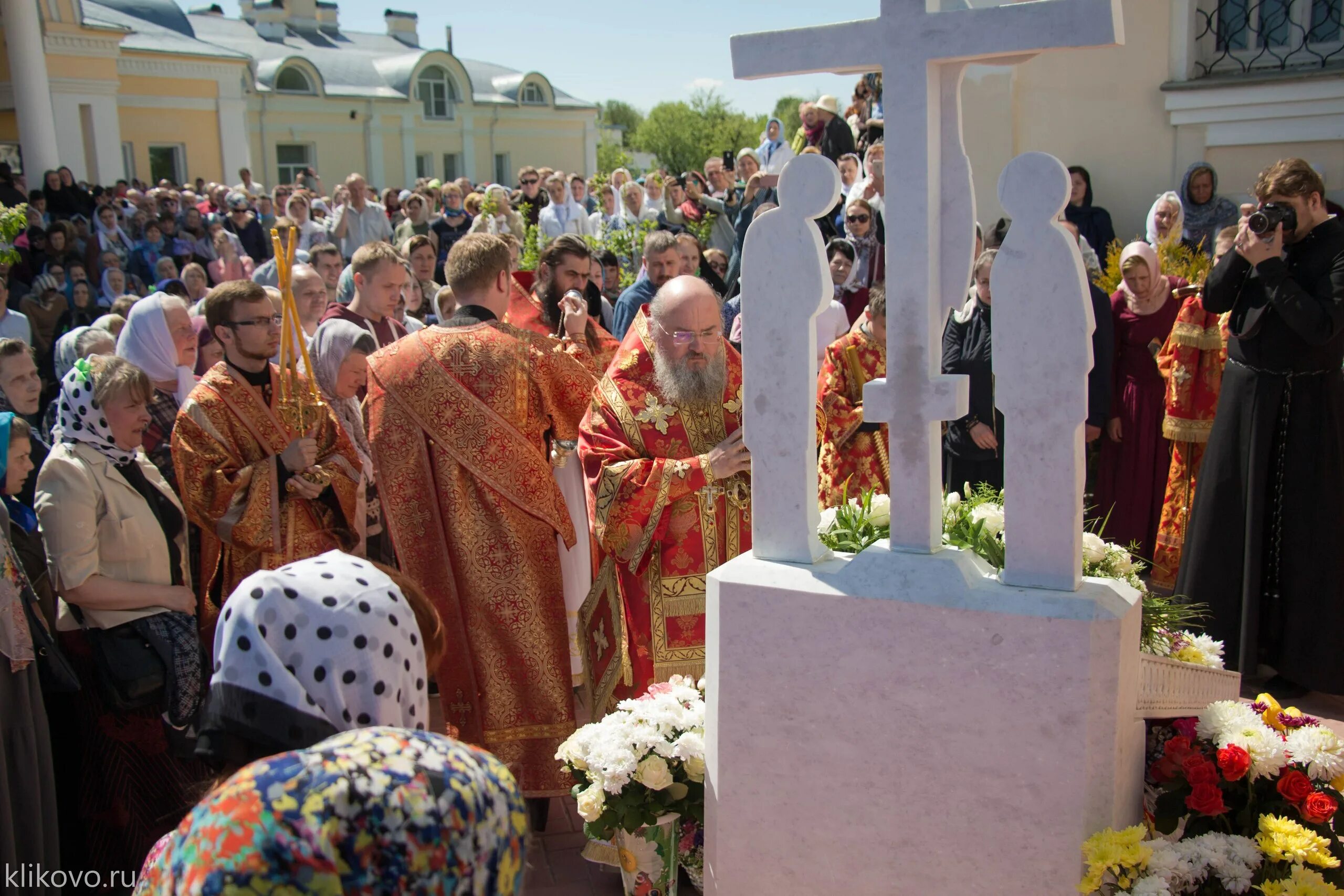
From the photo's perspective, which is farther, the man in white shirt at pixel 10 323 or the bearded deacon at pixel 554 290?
the man in white shirt at pixel 10 323

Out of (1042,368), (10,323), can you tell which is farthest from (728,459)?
(10,323)

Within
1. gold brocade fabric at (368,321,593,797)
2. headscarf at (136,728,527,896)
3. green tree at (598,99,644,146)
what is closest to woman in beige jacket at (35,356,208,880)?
gold brocade fabric at (368,321,593,797)

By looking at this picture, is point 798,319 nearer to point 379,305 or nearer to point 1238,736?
point 1238,736

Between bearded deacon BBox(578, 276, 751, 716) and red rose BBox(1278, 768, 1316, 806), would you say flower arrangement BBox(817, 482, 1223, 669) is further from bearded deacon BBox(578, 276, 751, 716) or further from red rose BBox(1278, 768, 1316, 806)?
bearded deacon BBox(578, 276, 751, 716)

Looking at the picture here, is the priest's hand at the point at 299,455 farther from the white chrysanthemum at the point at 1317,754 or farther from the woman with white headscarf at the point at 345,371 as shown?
the white chrysanthemum at the point at 1317,754

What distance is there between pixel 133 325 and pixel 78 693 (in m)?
2.10

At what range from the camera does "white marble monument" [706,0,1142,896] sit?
231 centimetres

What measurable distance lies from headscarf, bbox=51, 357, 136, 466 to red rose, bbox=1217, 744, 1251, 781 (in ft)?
11.2

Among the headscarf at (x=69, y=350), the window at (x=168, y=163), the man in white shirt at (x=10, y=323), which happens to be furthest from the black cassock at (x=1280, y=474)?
the window at (x=168, y=163)

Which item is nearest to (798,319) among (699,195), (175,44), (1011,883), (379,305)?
(1011,883)

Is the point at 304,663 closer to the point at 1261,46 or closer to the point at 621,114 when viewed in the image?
the point at 1261,46

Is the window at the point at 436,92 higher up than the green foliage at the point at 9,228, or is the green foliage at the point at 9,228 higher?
the window at the point at 436,92

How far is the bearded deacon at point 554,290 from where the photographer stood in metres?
5.89

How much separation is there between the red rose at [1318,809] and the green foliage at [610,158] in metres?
48.7
